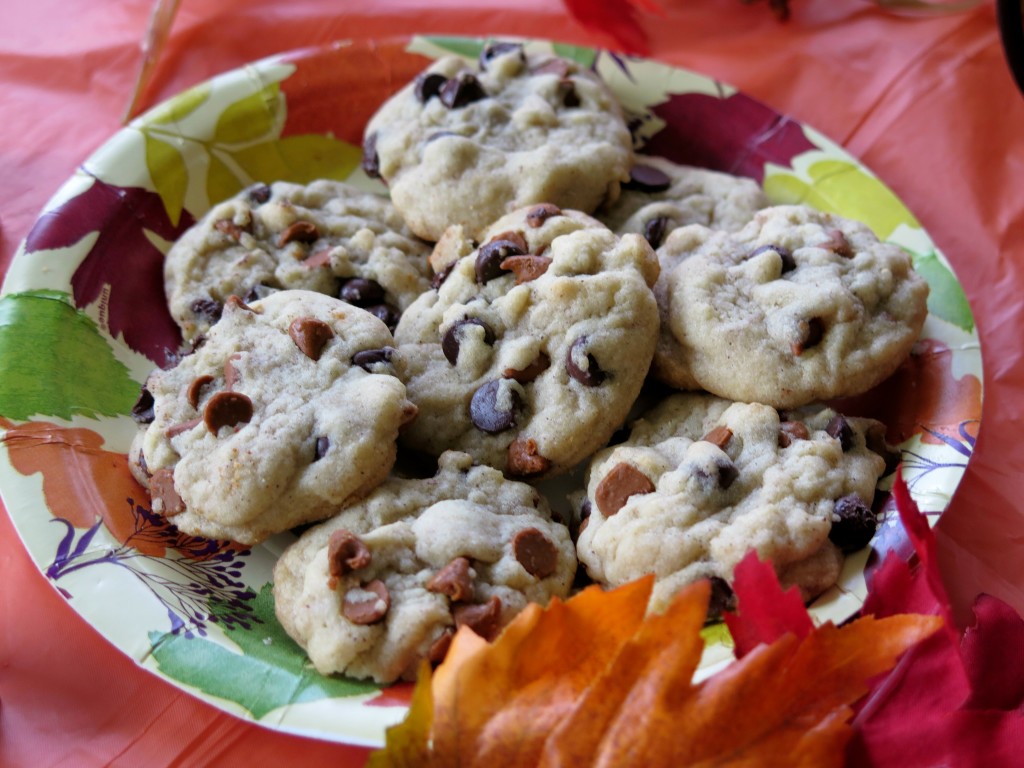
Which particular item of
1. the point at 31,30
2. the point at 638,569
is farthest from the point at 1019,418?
the point at 31,30

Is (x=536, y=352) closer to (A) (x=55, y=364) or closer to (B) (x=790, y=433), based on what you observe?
(B) (x=790, y=433)

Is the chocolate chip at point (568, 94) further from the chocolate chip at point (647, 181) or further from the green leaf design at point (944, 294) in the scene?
the green leaf design at point (944, 294)

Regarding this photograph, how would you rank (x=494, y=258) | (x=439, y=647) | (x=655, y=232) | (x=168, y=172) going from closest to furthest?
1. (x=439, y=647)
2. (x=494, y=258)
3. (x=655, y=232)
4. (x=168, y=172)

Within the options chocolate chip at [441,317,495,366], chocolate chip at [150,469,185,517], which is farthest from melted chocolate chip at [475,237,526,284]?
chocolate chip at [150,469,185,517]

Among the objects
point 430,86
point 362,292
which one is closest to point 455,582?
point 362,292

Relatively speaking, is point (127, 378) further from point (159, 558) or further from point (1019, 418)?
point (1019, 418)

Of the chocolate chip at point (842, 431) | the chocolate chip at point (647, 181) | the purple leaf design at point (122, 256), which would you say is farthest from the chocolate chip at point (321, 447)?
the chocolate chip at point (647, 181)

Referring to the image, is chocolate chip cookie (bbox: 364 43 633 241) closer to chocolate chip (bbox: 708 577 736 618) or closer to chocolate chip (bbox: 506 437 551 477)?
chocolate chip (bbox: 506 437 551 477)
